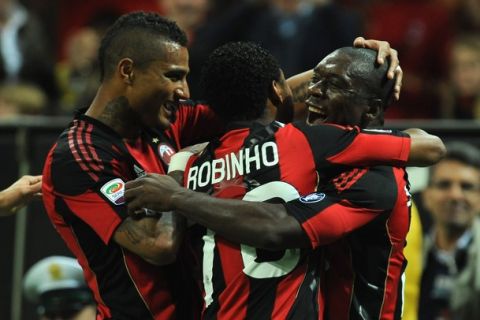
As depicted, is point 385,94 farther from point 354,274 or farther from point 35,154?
point 35,154

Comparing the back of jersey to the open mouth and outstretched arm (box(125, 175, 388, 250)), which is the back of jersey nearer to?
outstretched arm (box(125, 175, 388, 250))

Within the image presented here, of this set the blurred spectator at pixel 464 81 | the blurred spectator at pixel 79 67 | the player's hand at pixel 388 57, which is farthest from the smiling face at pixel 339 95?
the blurred spectator at pixel 79 67

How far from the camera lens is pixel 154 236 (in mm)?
3918

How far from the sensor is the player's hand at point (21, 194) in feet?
15.1

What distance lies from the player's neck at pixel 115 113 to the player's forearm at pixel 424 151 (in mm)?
1128

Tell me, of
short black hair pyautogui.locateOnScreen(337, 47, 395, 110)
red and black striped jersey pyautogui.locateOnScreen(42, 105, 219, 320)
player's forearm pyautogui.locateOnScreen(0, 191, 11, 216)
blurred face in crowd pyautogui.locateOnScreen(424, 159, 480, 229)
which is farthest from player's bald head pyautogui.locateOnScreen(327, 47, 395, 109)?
blurred face in crowd pyautogui.locateOnScreen(424, 159, 480, 229)

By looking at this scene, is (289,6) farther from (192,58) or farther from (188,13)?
(192,58)

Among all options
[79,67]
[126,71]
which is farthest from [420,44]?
[126,71]

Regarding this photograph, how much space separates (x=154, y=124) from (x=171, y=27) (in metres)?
0.40

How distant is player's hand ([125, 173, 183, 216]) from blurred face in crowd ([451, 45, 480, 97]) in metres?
4.88

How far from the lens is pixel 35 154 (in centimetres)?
689

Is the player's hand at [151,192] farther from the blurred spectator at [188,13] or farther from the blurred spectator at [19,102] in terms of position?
the blurred spectator at [188,13]

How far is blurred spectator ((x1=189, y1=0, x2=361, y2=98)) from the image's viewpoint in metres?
8.44

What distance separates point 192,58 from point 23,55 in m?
1.68
